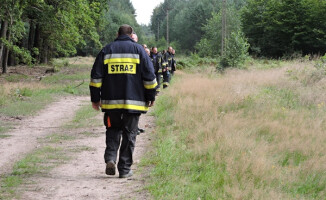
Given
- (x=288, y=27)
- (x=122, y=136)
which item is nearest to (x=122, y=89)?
(x=122, y=136)

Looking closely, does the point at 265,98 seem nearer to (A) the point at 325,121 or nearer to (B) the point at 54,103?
(A) the point at 325,121

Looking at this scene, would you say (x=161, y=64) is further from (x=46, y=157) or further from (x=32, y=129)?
(x=46, y=157)

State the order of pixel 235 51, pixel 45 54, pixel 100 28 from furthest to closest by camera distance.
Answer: pixel 45 54 < pixel 100 28 < pixel 235 51

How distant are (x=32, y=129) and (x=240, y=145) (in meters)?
5.07

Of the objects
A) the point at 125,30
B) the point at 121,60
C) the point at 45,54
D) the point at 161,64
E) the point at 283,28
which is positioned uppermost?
the point at 283,28

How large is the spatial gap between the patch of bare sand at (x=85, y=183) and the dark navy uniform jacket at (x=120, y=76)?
0.93m

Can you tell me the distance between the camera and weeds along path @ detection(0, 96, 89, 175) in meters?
6.92

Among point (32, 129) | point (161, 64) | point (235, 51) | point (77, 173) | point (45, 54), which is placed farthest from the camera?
point (45, 54)

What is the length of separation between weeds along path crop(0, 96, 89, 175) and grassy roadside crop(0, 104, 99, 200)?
18cm

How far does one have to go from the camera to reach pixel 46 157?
675 centimetres

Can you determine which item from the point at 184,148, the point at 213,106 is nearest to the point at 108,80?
the point at 184,148

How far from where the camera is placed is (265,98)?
39.3ft

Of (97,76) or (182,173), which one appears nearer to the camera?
(97,76)

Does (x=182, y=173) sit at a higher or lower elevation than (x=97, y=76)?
lower
